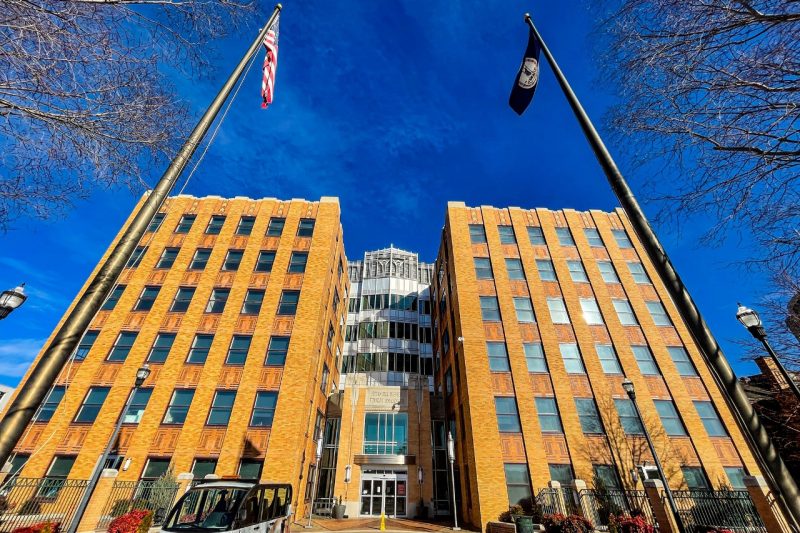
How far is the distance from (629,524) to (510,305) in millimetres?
14976

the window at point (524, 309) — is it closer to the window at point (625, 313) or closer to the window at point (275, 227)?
the window at point (625, 313)

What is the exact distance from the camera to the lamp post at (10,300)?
8.65 meters

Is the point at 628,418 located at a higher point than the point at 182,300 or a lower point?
lower

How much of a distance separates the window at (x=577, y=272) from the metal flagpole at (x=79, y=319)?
28.2 metres

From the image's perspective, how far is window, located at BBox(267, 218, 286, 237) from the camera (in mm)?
30250

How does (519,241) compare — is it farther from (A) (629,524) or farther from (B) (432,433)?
(A) (629,524)

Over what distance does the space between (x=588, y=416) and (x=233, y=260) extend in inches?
1098

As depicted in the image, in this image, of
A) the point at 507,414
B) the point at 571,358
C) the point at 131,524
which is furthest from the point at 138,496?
the point at 571,358

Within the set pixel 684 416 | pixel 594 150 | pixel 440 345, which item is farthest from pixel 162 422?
pixel 684 416

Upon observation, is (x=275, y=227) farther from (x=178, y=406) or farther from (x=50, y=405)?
(x=50, y=405)

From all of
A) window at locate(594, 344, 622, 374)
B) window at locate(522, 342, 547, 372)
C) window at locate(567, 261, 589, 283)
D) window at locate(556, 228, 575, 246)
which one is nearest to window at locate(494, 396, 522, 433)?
window at locate(522, 342, 547, 372)

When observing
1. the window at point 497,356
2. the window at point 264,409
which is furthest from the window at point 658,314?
the window at point 264,409

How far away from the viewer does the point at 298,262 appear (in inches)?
1129

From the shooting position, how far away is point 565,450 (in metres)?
20.2
